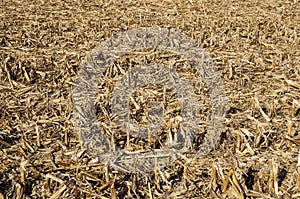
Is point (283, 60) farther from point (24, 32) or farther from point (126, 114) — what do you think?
point (24, 32)

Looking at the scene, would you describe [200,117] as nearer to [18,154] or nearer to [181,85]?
[181,85]

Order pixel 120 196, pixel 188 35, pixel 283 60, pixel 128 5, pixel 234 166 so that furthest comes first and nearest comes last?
pixel 128 5
pixel 188 35
pixel 283 60
pixel 234 166
pixel 120 196

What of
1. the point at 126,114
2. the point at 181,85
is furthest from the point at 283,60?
the point at 126,114

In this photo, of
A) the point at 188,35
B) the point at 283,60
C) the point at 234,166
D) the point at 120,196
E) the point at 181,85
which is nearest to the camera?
the point at 120,196

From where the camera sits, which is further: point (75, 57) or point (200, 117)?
point (75, 57)

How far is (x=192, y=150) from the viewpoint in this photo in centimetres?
366

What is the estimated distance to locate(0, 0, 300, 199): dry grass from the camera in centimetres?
320

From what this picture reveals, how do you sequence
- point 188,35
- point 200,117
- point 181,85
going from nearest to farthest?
point 200,117 < point 181,85 < point 188,35

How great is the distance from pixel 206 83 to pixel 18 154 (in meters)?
2.37

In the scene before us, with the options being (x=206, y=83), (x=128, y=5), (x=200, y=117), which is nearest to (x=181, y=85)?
(x=206, y=83)

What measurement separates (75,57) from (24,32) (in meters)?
1.69

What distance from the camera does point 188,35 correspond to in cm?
687

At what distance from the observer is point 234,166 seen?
11.1 ft

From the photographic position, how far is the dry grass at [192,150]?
320cm
